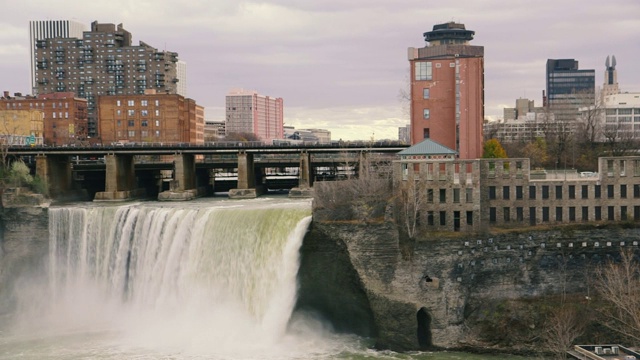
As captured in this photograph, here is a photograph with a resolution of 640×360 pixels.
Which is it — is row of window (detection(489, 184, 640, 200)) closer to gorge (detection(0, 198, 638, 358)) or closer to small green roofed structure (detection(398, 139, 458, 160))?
gorge (detection(0, 198, 638, 358))

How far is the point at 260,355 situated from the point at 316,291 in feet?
27.3

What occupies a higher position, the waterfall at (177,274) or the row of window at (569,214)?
the row of window at (569,214)

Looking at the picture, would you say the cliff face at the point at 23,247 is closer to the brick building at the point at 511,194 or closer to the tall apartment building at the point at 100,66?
the brick building at the point at 511,194

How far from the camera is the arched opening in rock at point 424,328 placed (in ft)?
174

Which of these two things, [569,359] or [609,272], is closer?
[569,359]

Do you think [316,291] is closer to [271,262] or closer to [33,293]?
[271,262]

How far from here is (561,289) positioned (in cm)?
5572

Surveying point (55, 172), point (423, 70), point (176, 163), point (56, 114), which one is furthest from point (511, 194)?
point (56, 114)

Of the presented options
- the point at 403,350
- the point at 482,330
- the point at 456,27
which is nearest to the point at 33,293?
the point at 403,350

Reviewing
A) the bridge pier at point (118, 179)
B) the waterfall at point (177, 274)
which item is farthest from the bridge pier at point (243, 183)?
the waterfall at point (177, 274)

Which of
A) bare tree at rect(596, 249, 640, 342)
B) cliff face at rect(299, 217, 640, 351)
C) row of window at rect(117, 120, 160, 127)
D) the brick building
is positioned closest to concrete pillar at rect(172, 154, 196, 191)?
cliff face at rect(299, 217, 640, 351)

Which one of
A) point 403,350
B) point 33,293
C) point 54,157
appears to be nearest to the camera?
point 403,350

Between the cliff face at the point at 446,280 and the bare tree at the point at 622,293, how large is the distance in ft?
3.86

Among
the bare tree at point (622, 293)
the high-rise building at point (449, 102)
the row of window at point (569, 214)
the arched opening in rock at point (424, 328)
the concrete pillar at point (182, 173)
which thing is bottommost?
the arched opening in rock at point (424, 328)
